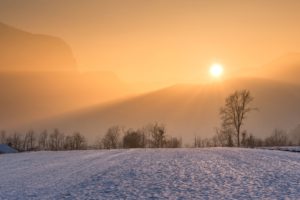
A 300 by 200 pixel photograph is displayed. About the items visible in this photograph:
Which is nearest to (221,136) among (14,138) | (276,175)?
(14,138)

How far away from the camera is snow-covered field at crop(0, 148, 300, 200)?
25734 millimetres

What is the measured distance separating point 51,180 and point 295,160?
2421 cm

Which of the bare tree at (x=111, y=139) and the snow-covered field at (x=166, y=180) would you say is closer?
the snow-covered field at (x=166, y=180)

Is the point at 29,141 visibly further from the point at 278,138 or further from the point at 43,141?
the point at 278,138

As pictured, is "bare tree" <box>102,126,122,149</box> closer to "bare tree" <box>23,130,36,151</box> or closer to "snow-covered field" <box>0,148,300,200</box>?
"bare tree" <box>23,130,36,151</box>

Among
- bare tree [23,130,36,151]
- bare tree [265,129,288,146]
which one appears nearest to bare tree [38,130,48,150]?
bare tree [23,130,36,151]

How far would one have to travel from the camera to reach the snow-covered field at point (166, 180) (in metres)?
25.7

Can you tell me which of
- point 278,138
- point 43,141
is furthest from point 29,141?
point 278,138

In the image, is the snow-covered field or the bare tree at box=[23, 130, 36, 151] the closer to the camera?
the snow-covered field

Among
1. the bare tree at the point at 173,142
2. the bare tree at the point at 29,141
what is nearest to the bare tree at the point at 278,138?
the bare tree at the point at 173,142

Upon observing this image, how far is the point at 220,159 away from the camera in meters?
40.2

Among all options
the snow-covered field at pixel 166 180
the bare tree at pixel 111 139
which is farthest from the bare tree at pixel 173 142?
the snow-covered field at pixel 166 180

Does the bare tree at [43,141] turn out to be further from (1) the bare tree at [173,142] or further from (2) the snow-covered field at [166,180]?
(2) the snow-covered field at [166,180]

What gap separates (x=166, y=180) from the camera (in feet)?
96.6
